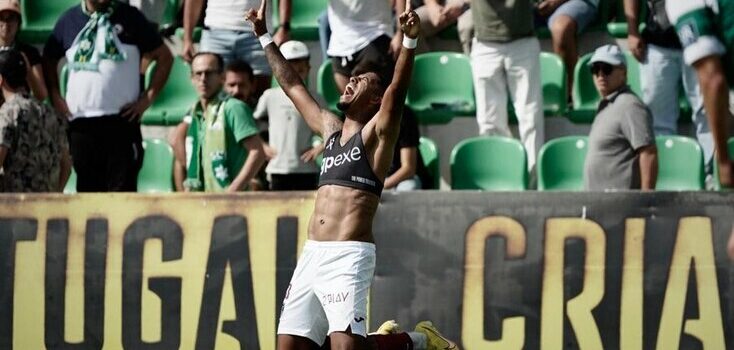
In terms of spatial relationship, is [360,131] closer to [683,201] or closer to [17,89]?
[683,201]

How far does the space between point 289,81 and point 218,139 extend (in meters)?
1.69

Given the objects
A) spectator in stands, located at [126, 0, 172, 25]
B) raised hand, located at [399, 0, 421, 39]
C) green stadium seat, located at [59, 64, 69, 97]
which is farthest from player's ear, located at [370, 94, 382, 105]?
spectator in stands, located at [126, 0, 172, 25]

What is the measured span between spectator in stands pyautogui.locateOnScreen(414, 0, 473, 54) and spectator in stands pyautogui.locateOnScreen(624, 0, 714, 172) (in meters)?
1.37

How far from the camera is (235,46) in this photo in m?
12.0

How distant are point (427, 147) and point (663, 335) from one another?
9.27ft

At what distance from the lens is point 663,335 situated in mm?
9883

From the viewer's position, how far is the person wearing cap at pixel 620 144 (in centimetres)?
1096

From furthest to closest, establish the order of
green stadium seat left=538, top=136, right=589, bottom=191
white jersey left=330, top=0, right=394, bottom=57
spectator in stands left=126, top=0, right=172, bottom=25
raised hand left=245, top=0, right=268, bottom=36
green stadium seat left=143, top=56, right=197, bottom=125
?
spectator in stands left=126, top=0, right=172, bottom=25 < green stadium seat left=143, top=56, right=197, bottom=125 < white jersey left=330, top=0, right=394, bottom=57 < green stadium seat left=538, top=136, right=589, bottom=191 < raised hand left=245, top=0, right=268, bottom=36

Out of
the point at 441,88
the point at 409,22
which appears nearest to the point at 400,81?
the point at 409,22

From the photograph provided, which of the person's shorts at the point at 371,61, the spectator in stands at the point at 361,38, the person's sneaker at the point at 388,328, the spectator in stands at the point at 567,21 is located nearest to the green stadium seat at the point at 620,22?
the spectator in stands at the point at 567,21

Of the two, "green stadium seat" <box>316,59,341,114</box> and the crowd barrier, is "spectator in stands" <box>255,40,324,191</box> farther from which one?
the crowd barrier

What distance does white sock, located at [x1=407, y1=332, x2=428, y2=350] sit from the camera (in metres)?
9.22

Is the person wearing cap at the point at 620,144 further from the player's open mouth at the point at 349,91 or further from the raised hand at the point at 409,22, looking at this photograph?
the raised hand at the point at 409,22

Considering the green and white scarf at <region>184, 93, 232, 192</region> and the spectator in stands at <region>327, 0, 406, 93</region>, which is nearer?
the green and white scarf at <region>184, 93, 232, 192</region>
